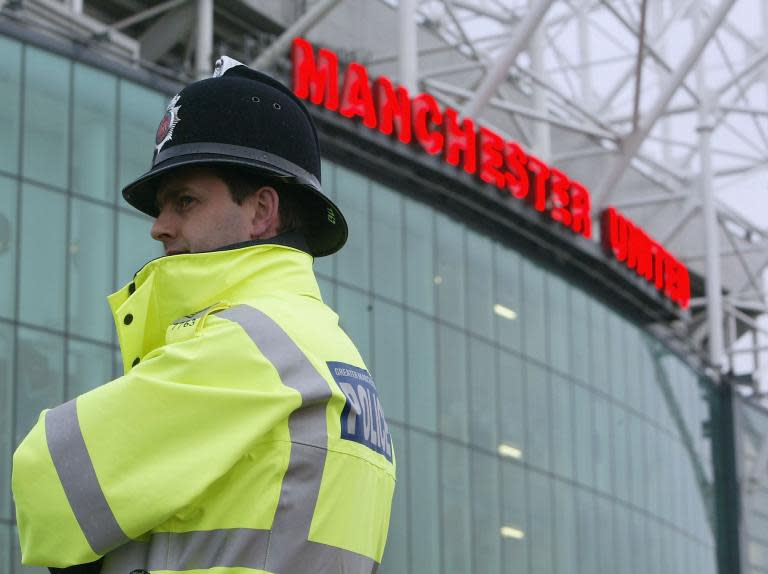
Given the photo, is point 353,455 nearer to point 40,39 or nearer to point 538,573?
point 40,39

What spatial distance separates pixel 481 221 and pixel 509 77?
383 inches

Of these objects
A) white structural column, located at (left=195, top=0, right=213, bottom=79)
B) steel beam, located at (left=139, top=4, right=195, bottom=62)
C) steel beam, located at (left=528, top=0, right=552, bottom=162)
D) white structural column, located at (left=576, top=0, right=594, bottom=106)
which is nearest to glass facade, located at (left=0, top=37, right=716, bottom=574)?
white structural column, located at (left=195, top=0, right=213, bottom=79)

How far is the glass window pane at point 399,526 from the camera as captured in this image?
86.9ft

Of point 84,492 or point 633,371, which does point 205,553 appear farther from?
point 633,371

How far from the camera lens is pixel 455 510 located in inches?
1129

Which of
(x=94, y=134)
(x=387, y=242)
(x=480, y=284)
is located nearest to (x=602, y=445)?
(x=480, y=284)

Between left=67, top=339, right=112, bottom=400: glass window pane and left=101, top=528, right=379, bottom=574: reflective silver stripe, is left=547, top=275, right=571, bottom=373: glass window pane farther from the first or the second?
left=101, top=528, right=379, bottom=574: reflective silver stripe

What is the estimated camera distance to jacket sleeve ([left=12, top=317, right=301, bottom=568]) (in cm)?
274

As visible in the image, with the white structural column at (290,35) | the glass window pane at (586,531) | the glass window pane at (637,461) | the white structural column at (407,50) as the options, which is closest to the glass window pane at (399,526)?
the white structural column at (407,50)

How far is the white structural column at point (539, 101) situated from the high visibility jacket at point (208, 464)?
30.5m

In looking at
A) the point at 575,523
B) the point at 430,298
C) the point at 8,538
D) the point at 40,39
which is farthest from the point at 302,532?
the point at 575,523

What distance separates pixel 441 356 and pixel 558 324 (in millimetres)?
4762

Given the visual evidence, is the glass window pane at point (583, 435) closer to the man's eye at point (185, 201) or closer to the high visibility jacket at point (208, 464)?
the man's eye at point (185, 201)

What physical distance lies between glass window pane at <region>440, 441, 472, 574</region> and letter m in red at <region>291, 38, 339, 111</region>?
5952 millimetres
